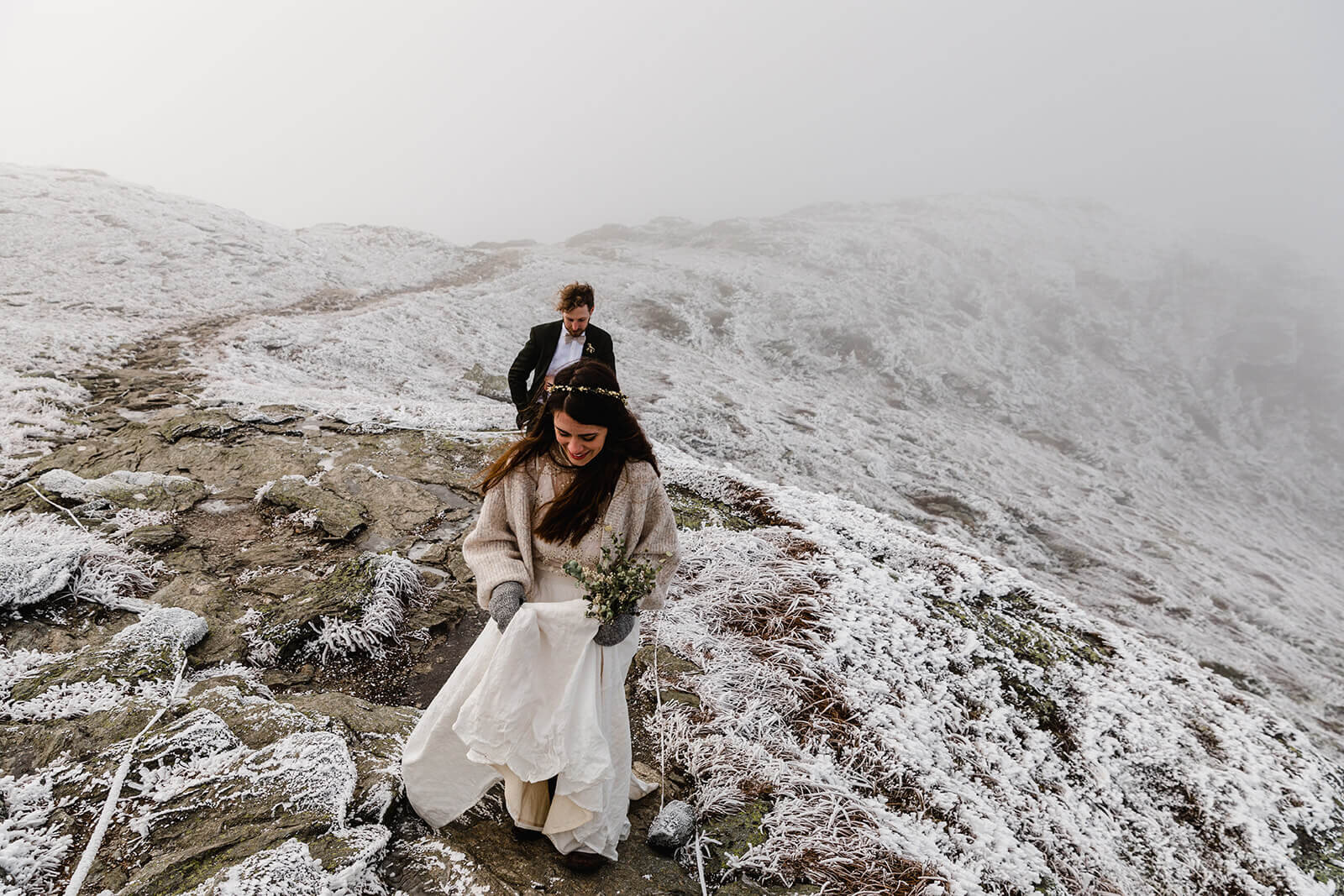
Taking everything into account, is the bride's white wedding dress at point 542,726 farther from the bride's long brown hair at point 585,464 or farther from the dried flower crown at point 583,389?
the dried flower crown at point 583,389

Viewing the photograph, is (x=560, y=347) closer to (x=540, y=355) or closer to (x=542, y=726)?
(x=540, y=355)

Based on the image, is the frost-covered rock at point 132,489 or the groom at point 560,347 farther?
the frost-covered rock at point 132,489

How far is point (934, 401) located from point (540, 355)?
2903 cm

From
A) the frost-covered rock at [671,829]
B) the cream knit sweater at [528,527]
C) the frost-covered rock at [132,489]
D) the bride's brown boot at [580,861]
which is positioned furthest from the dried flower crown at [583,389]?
the frost-covered rock at [132,489]

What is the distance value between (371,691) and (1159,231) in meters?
89.5

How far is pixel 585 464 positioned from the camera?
3135 mm

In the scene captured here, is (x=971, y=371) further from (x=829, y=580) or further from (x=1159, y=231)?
(x=1159, y=231)

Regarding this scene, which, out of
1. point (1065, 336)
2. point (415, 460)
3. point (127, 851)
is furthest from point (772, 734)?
point (1065, 336)

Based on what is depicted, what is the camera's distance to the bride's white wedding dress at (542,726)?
9.89 ft

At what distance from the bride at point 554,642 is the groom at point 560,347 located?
10.3 feet

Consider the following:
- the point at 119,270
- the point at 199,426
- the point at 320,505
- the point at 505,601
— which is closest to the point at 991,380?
the point at 320,505

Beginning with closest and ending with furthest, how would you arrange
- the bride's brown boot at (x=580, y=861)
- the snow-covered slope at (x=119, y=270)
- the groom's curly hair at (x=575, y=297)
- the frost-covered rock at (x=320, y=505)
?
1. the bride's brown boot at (x=580, y=861)
2. the groom's curly hair at (x=575, y=297)
3. the frost-covered rock at (x=320, y=505)
4. the snow-covered slope at (x=119, y=270)

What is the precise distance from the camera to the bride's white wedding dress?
302 cm

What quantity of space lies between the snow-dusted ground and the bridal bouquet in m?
2.93
